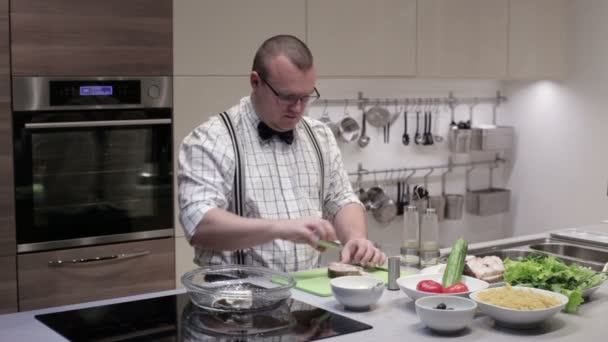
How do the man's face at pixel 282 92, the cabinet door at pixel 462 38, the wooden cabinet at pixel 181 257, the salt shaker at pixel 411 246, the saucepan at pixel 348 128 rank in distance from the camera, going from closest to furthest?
the man's face at pixel 282 92 → the salt shaker at pixel 411 246 → the wooden cabinet at pixel 181 257 → the cabinet door at pixel 462 38 → the saucepan at pixel 348 128

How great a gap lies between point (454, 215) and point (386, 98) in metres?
0.82

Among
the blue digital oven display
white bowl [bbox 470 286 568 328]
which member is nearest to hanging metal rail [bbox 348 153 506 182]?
the blue digital oven display

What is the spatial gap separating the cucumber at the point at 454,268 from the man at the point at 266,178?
24 cm

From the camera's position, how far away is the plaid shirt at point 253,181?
2361 millimetres

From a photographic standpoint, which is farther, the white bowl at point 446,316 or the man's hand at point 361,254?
the man's hand at point 361,254

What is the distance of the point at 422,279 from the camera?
2207 millimetres

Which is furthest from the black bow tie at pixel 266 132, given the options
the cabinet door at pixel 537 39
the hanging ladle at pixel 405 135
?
the cabinet door at pixel 537 39

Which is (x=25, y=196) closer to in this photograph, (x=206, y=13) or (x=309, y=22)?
(x=206, y=13)

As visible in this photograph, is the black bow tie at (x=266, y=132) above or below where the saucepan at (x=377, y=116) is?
below

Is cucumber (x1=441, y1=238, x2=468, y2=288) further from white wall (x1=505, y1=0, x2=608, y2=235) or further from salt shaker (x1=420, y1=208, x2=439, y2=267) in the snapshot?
white wall (x1=505, y1=0, x2=608, y2=235)

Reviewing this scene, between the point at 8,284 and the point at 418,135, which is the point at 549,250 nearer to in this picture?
the point at 418,135

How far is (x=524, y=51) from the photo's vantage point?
451 cm

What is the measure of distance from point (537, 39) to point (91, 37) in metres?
2.62

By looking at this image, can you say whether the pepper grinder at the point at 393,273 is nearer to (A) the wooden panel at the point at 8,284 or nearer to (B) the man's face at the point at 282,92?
(B) the man's face at the point at 282,92
